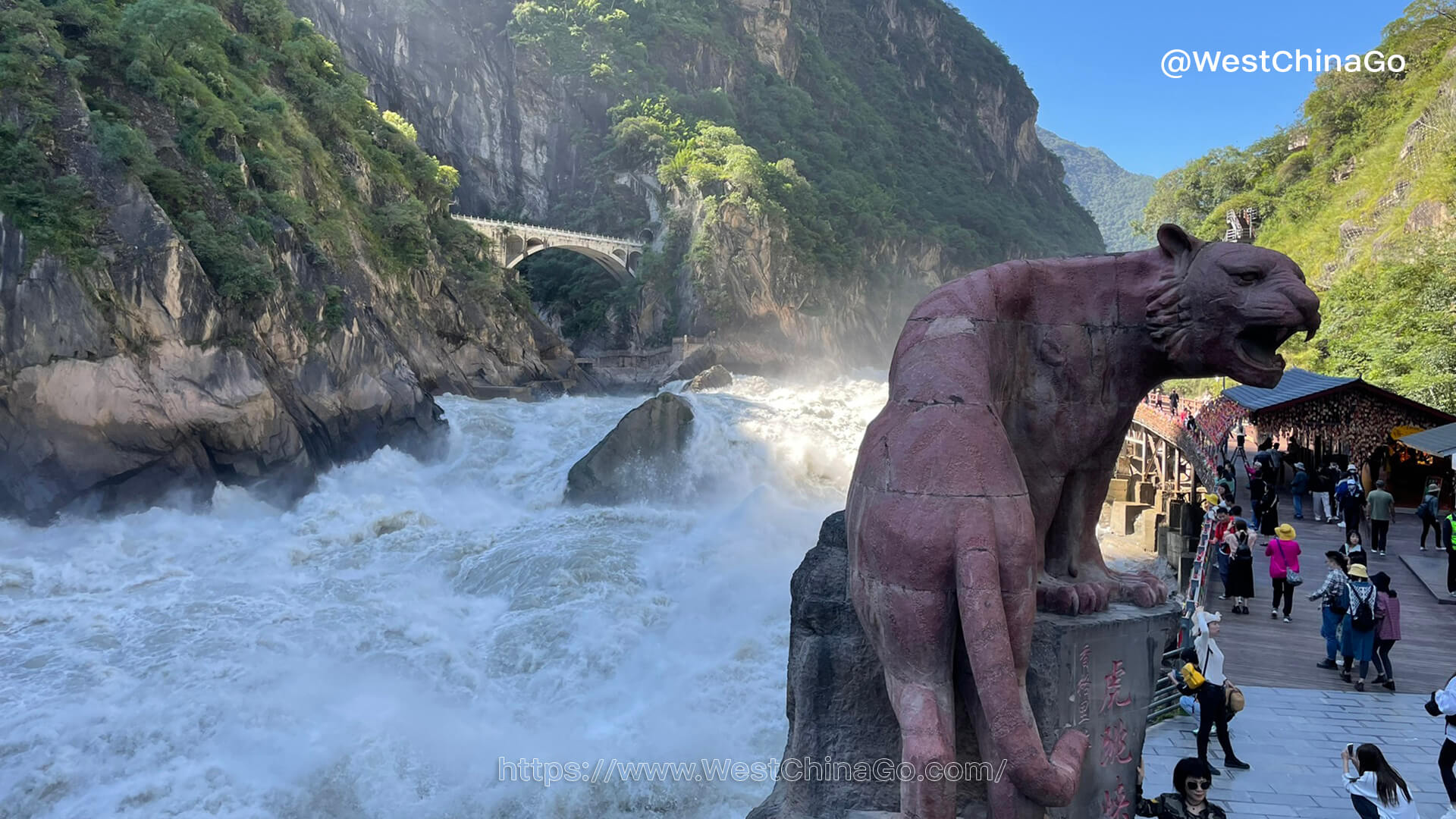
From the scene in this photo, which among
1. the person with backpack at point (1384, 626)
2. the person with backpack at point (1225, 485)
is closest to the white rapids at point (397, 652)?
the person with backpack at point (1384, 626)

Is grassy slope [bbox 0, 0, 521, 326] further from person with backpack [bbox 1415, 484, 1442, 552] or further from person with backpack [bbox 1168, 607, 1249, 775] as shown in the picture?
person with backpack [bbox 1415, 484, 1442, 552]

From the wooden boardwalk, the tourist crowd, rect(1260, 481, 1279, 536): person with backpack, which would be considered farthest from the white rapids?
rect(1260, 481, 1279, 536): person with backpack

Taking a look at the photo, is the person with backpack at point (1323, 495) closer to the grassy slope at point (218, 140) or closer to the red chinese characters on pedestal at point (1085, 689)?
the red chinese characters on pedestal at point (1085, 689)

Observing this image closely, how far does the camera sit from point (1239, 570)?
11242 millimetres

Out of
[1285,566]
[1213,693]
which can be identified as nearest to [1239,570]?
[1285,566]

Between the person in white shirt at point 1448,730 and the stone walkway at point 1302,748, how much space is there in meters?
0.52

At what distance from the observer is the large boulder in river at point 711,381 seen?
39.8 m

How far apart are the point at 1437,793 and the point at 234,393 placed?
21.6 m

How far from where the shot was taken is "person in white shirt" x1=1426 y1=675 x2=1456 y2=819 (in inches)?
223

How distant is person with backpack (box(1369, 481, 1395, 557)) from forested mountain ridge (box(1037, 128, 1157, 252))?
429 ft

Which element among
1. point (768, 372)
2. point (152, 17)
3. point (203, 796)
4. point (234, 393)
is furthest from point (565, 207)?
point (203, 796)

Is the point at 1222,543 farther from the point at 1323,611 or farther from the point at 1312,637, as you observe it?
the point at 1323,611

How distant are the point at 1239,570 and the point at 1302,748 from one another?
415cm

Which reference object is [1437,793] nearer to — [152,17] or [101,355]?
[101,355]
